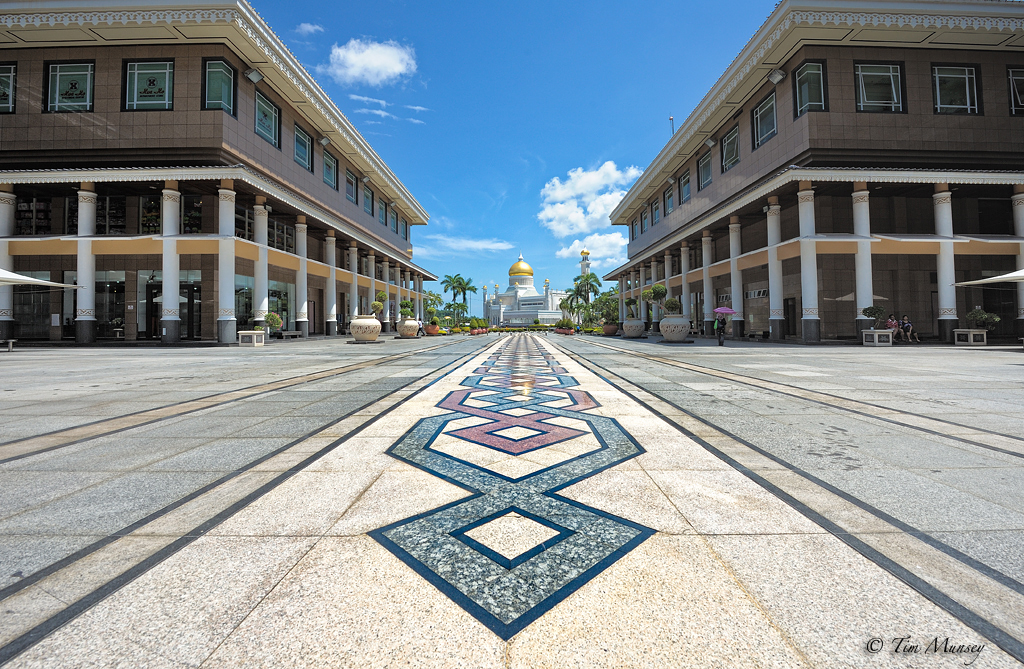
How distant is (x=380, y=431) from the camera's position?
12.6ft

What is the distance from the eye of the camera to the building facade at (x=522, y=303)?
91375 millimetres

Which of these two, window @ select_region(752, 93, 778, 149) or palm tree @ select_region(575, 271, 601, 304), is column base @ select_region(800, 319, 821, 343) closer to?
window @ select_region(752, 93, 778, 149)

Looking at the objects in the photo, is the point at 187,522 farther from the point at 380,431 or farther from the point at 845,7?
the point at 845,7

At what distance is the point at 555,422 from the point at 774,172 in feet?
82.6

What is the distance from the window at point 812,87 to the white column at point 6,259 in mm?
39731

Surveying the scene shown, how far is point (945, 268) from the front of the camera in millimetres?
19609

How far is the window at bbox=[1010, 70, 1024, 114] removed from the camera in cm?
2208

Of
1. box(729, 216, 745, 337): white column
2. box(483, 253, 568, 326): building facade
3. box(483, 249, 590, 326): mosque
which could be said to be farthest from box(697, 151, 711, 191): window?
box(483, 253, 568, 326): building facade

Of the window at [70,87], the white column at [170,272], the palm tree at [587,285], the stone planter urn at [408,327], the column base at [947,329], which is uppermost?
the window at [70,87]

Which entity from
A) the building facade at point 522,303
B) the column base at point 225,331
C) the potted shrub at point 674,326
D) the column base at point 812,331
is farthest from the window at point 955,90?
the building facade at point 522,303

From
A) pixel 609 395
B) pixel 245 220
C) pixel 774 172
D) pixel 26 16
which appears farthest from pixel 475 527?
pixel 26 16

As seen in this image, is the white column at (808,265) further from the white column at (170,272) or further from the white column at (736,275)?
the white column at (170,272)

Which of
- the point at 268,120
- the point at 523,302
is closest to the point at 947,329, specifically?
the point at 268,120

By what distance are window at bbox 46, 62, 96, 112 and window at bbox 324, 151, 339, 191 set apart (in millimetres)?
12566
